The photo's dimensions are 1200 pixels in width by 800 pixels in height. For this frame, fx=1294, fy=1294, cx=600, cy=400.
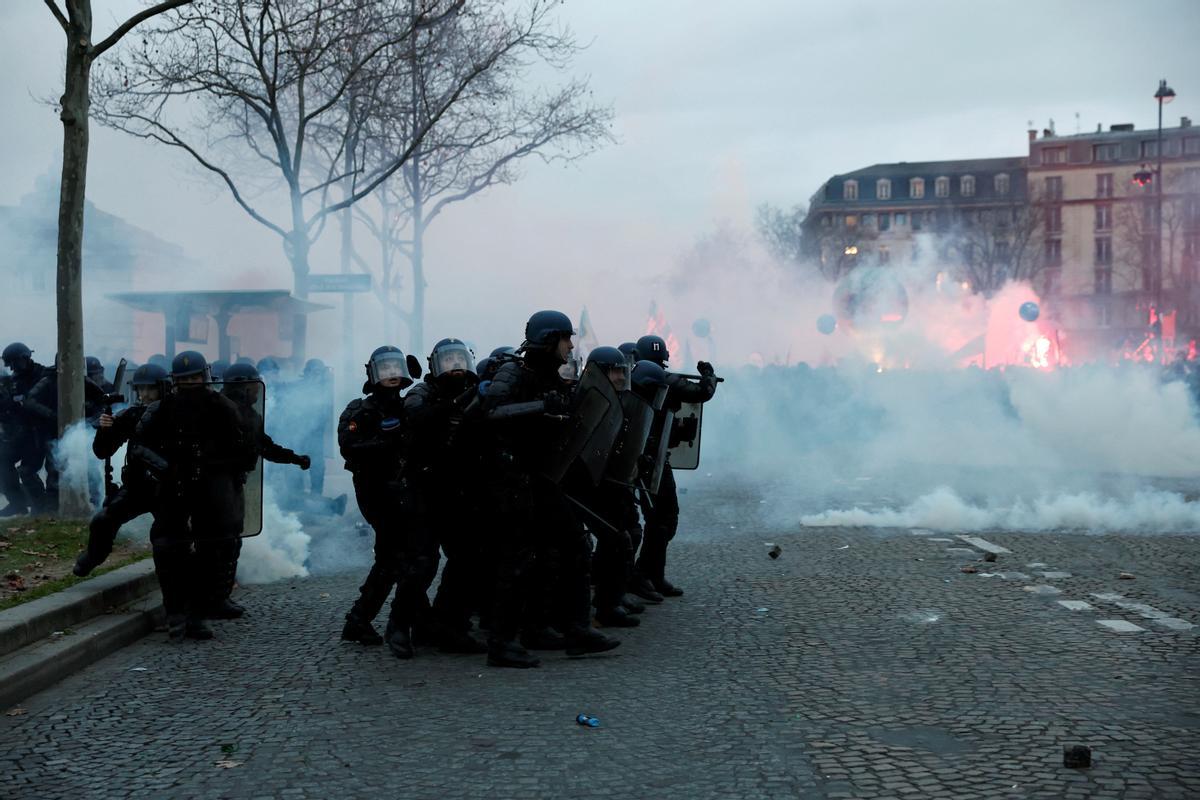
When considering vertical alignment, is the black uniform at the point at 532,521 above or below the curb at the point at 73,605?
above

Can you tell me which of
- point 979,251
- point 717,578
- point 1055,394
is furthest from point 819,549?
point 979,251

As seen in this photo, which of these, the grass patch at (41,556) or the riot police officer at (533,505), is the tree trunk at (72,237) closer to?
the grass patch at (41,556)

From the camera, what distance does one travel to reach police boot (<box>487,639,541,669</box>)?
21.0ft

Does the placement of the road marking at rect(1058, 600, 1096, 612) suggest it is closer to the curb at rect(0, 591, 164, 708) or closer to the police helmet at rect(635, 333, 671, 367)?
the police helmet at rect(635, 333, 671, 367)

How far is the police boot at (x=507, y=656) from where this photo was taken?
639 centimetres

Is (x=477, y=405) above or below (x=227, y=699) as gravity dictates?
above

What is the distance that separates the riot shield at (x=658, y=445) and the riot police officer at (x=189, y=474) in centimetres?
239

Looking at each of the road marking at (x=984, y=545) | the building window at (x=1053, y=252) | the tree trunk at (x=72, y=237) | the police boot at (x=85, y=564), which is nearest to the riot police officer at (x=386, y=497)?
the police boot at (x=85, y=564)

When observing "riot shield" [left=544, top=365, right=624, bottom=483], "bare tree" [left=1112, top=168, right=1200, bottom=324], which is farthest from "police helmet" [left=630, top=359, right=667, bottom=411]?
"bare tree" [left=1112, top=168, right=1200, bottom=324]

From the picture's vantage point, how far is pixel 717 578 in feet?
30.1

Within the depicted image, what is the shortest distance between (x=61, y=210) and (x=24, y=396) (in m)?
1.94

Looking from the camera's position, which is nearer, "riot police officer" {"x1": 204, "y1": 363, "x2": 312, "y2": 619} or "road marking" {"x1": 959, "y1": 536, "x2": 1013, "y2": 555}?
"riot police officer" {"x1": 204, "y1": 363, "x2": 312, "y2": 619}

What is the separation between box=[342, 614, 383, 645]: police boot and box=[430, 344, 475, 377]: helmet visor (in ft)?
4.65

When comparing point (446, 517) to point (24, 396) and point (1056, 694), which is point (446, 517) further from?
point (24, 396)
